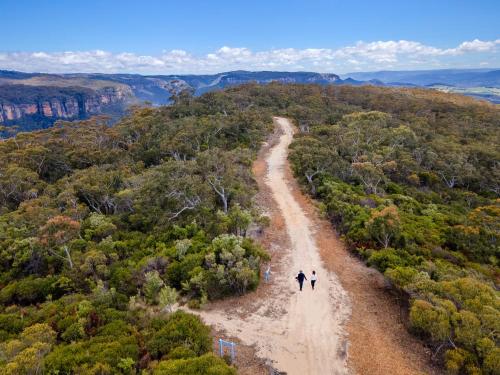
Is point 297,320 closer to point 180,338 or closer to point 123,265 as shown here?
point 180,338

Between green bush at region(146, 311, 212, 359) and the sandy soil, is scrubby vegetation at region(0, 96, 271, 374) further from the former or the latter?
the sandy soil

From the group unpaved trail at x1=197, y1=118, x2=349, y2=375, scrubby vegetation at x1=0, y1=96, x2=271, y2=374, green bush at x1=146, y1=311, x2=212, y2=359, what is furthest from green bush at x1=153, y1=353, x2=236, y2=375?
unpaved trail at x1=197, y1=118, x2=349, y2=375

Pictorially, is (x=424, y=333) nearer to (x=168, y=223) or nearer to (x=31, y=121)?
(x=168, y=223)

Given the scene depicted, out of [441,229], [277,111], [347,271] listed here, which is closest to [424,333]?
[347,271]

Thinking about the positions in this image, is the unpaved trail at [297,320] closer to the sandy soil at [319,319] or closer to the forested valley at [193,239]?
the sandy soil at [319,319]

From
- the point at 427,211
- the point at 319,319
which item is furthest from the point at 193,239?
the point at 427,211

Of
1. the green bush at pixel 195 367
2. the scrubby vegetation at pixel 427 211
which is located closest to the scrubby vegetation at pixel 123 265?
the green bush at pixel 195 367
